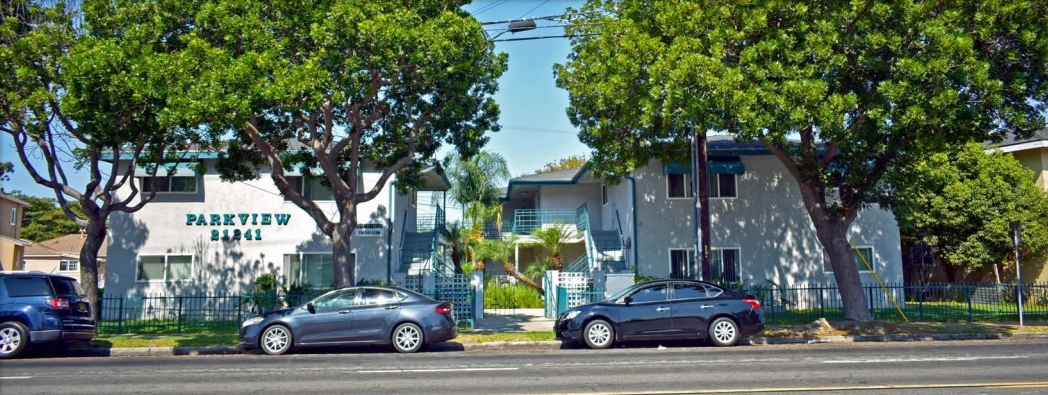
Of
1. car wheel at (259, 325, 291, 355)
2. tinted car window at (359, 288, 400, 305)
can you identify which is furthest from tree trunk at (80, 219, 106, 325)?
tinted car window at (359, 288, 400, 305)

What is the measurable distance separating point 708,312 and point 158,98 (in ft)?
37.6

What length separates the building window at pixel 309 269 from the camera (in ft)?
76.6

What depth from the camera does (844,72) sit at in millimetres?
15492

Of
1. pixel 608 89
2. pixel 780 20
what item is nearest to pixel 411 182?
pixel 608 89

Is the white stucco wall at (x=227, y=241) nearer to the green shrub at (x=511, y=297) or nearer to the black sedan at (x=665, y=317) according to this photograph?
the green shrub at (x=511, y=297)

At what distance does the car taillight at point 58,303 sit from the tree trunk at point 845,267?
16658 millimetres

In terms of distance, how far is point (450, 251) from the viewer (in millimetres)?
27828

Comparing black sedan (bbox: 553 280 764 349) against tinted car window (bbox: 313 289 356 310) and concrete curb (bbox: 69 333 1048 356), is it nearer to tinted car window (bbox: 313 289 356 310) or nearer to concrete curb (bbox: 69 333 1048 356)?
concrete curb (bbox: 69 333 1048 356)

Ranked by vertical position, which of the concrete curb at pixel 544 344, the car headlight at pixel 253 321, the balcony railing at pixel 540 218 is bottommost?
the concrete curb at pixel 544 344

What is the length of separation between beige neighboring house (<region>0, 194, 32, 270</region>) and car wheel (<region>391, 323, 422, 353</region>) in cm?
3146

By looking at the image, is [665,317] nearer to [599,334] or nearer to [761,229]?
[599,334]

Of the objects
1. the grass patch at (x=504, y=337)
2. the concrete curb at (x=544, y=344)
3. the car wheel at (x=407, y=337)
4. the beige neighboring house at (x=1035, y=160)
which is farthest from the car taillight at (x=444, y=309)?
the beige neighboring house at (x=1035, y=160)

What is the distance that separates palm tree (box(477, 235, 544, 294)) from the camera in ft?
85.6

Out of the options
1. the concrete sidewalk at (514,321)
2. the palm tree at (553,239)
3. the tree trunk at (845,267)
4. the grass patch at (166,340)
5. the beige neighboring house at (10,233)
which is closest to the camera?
the grass patch at (166,340)
